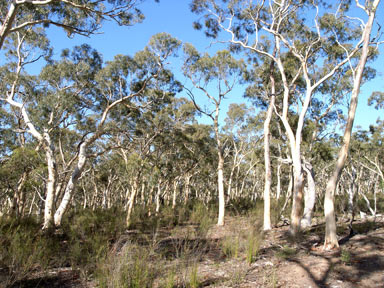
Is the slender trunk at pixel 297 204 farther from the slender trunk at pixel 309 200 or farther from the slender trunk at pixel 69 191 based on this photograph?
the slender trunk at pixel 69 191

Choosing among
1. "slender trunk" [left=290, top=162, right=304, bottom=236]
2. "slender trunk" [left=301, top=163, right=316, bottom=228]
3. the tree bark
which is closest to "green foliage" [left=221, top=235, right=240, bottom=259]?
"slender trunk" [left=290, top=162, right=304, bottom=236]

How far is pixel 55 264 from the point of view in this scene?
5984mm

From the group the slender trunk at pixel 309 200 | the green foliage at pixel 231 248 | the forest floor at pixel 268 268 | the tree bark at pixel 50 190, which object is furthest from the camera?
the slender trunk at pixel 309 200

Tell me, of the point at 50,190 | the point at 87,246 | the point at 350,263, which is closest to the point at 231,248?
the point at 350,263

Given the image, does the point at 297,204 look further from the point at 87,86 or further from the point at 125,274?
the point at 87,86

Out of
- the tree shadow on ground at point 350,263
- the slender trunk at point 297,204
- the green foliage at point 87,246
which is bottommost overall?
the green foliage at point 87,246

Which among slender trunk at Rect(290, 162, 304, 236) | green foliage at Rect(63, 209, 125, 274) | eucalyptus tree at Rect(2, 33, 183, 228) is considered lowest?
green foliage at Rect(63, 209, 125, 274)

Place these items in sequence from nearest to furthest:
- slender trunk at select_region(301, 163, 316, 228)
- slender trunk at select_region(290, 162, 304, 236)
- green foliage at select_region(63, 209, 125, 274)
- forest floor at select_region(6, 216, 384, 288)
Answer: forest floor at select_region(6, 216, 384, 288) < green foliage at select_region(63, 209, 125, 274) < slender trunk at select_region(290, 162, 304, 236) < slender trunk at select_region(301, 163, 316, 228)

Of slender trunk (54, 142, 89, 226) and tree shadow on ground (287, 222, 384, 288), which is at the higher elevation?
slender trunk (54, 142, 89, 226)

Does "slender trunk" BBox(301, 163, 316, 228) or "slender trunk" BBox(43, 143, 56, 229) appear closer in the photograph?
"slender trunk" BBox(43, 143, 56, 229)

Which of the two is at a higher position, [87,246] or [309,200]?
[309,200]

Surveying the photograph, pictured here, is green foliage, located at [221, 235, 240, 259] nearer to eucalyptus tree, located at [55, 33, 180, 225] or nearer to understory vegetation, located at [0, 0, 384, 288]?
understory vegetation, located at [0, 0, 384, 288]

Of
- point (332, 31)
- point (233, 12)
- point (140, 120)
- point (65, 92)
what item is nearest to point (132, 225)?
point (140, 120)

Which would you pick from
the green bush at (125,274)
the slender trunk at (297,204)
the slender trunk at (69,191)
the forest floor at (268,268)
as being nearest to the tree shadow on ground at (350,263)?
the forest floor at (268,268)
